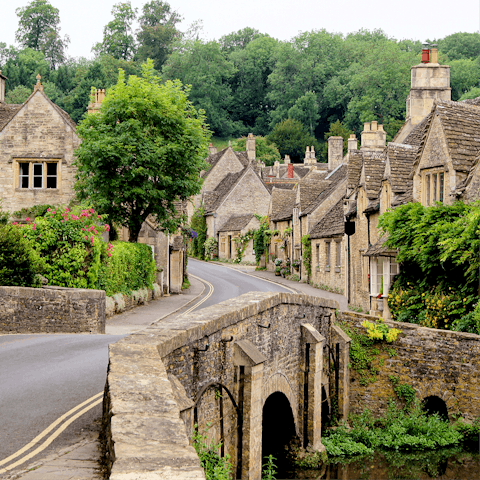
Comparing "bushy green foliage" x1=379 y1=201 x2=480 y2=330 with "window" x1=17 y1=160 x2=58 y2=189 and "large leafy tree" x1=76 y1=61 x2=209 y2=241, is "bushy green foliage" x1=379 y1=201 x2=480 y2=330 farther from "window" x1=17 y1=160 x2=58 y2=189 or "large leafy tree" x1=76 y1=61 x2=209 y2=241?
"window" x1=17 y1=160 x2=58 y2=189

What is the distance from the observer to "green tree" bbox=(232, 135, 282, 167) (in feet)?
310

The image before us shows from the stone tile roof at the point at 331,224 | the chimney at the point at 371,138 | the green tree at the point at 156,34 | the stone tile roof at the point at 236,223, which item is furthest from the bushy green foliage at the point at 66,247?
the green tree at the point at 156,34

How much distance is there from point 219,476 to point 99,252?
568 inches

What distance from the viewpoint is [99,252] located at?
894 inches

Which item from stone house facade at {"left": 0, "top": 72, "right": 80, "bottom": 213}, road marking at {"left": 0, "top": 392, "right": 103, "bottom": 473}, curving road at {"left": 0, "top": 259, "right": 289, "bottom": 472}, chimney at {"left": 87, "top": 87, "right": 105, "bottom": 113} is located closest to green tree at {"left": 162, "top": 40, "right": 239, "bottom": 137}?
chimney at {"left": 87, "top": 87, "right": 105, "bottom": 113}

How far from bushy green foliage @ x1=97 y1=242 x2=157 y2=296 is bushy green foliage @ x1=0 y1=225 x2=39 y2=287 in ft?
14.1

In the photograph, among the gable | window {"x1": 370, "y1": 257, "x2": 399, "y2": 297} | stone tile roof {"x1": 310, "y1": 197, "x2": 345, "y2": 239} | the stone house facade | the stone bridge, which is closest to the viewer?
the stone bridge

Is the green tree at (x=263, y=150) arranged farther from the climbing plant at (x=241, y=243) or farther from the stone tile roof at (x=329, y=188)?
the stone tile roof at (x=329, y=188)

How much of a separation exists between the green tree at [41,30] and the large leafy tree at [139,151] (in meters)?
87.3

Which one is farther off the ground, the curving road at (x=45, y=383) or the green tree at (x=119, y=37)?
the green tree at (x=119, y=37)

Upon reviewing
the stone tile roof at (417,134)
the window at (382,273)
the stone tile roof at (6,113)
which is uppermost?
the stone tile roof at (6,113)

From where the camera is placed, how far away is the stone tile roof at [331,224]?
115 feet

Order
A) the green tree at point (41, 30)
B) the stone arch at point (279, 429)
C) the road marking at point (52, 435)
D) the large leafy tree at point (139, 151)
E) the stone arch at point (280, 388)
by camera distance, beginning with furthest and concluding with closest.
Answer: the green tree at point (41, 30)
the large leafy tree at point (139, 151)
the stone arch at point (279, 429)
the stone arch at point (280, 388)
the road marking at point (52, 435)

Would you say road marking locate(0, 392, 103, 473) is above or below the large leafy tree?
below
